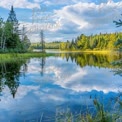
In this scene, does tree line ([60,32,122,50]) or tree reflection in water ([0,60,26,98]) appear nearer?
tree reflection in water ([0,60,26,98])

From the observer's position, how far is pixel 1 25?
6744 centimetres

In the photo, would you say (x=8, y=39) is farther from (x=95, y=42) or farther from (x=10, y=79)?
(x=95, y=42)

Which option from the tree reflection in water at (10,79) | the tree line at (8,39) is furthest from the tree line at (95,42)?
the tree reflection in water at (10,79)

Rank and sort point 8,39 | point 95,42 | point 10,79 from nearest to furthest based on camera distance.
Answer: point 10,79 → point 8,39 → point 95,42

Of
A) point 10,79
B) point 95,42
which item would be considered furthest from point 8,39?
point 95,42

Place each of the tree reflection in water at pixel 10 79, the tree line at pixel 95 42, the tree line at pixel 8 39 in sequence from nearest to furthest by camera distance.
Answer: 1. the tree reflection in water at pixel 10 79
2. the tree line at pixel 8 39
3. the tree line at pixel 95 42

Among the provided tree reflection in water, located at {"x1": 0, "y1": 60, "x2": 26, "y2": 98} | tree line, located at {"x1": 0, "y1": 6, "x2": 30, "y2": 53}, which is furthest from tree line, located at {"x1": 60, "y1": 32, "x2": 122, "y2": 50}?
tree reflection in water, located at {"x1": 0, "y1": 60, "x2": 26, "y2": 98}

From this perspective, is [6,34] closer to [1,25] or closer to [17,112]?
[1,25]

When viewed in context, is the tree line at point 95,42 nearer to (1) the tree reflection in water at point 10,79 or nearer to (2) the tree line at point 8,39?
(2) the tree line at point 8,39

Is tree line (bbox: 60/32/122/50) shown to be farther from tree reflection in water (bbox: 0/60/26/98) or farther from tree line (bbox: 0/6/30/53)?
tree reflection in water (bbox: 0/60/26/98)

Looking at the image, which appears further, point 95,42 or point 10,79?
point 95,42

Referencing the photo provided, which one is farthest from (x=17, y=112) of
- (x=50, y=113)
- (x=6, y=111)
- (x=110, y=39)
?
(x=110, y=39)

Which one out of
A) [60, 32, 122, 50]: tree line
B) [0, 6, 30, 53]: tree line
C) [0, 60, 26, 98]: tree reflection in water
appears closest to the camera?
[0, 60, 26, 98]: tree reflection in water

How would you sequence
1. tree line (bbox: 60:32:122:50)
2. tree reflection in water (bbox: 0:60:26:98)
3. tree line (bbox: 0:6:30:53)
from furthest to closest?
tree line (bbox: 60:32:122:50) < tree line (bbox: 0:6:30:53) < tree reflection in water (bbox: 0:60:26:98)
